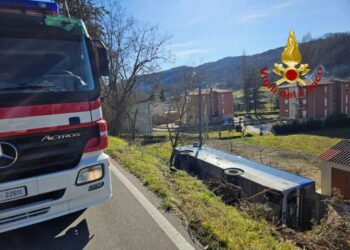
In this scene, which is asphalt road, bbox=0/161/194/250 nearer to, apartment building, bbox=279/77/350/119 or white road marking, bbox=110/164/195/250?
white road marking, bbox=110/164/195/250

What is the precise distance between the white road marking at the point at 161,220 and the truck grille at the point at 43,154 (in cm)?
145

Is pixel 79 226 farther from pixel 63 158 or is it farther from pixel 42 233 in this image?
pixel 63 158

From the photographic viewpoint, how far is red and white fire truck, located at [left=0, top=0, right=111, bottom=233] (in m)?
2.99

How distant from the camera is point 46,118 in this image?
315 centimetres

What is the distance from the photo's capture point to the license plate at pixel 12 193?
2912 millimetres

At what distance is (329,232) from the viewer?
150 inches

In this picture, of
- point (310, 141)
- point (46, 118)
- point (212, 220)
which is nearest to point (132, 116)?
point (310, 141)

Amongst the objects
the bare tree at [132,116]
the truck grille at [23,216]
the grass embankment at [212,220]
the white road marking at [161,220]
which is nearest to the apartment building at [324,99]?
the bare tree at [132,116]

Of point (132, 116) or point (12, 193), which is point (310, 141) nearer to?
point (132, 116)

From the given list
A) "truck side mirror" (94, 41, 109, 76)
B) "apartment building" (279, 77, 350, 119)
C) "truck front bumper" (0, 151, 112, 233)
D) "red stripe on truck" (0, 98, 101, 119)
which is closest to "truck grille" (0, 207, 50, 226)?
"truck front bumper" (0, 151, 112, 233)

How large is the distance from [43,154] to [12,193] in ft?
1.73

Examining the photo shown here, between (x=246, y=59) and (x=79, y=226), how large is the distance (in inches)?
2921

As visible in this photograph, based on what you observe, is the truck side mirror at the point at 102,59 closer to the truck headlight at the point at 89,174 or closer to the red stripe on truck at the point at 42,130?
the red stripe on truck at the point at 42,130

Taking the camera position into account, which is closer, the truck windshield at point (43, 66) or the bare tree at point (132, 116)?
the truck windshield at point (43, 66)
